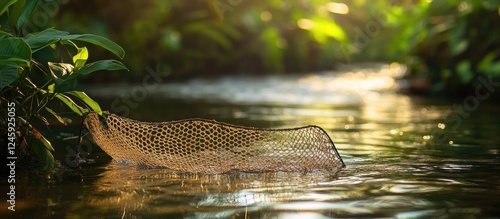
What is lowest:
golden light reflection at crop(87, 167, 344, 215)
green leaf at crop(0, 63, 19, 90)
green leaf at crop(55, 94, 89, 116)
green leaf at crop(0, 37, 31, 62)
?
golden light reflection at crop(87, 167, 344, 215)

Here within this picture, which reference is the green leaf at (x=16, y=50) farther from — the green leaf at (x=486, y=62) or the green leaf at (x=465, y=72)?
the green leaf at (x=465, y=72)

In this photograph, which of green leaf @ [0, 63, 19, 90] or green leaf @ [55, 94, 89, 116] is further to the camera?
green leaf @ [55, 94, 89, 116]

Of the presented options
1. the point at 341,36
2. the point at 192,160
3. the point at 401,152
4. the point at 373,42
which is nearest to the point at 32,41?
the point at 192,160

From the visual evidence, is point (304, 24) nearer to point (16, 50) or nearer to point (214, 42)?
point (214, 42)

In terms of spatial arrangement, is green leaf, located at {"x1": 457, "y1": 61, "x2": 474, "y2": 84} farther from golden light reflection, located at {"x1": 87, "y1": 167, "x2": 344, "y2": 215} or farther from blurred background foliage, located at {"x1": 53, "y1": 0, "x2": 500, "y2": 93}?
golden light reflection, located at {"x1": 87, "y1": 167, "x2": 344, "y2": 215}

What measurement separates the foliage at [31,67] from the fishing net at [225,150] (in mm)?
253

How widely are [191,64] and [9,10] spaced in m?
12.4

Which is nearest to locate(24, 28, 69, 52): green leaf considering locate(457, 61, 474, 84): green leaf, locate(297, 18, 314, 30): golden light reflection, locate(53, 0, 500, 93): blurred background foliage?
locate(53, 0, 500, 93): blurred background foliage

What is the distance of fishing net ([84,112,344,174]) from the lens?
14.1ft

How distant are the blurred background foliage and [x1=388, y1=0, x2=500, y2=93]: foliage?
1cm

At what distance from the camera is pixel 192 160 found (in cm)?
434

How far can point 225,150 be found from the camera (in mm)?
4371

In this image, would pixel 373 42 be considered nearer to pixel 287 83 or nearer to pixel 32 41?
pixel 287 83

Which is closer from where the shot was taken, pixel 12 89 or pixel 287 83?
pixel 12 89
